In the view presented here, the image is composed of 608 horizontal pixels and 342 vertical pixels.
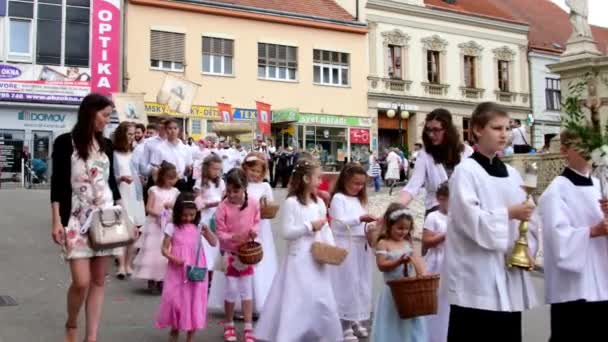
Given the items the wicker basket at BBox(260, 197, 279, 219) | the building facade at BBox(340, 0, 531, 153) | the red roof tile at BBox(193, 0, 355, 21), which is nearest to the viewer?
the wicker basket at BBox(260, 197, 279, 219)

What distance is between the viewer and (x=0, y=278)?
809cm

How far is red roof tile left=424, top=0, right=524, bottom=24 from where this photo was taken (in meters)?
36.8

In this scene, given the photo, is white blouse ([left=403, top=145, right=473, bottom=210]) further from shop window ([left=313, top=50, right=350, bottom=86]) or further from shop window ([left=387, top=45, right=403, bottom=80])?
shop window ([left=387, top=45, right=403, bottom=80])

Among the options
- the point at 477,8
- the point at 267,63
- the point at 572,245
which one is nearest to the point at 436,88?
the point at 477,8

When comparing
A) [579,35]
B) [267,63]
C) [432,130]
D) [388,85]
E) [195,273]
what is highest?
[267,63]

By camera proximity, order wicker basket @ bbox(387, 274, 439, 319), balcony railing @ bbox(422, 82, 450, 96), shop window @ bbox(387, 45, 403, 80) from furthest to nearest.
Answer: balcony railing @ bbox(422, 82, 450, 96) → shop window @ bbox(387, 45, 403, 80) → wicker basket @ bbox(387, 274, 439, 319)

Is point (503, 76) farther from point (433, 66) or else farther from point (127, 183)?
point (127, 183)

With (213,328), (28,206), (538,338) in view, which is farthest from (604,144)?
(28,206)

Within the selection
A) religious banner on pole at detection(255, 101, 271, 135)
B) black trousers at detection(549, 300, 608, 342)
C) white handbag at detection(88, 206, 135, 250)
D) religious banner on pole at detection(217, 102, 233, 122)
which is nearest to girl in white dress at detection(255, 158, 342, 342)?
white handbag at detection(88, 206, 135, 250)

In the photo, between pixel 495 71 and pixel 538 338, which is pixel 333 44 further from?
pixel 538 338

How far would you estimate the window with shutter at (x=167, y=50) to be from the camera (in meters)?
28.9

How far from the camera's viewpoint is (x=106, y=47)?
28.5 metres

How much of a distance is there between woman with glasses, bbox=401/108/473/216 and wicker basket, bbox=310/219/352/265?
71 cm

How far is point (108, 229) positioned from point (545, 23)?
43152mm
